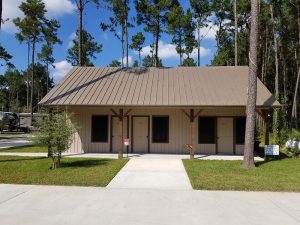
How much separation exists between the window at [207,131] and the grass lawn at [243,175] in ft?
11.8

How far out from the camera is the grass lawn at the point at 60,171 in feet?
34.0

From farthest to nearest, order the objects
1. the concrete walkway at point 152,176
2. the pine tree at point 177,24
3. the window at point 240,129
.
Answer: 1. the pine tree at point 177,24
2. the window at point 240,129
3. the concrete walkway at point 152,176

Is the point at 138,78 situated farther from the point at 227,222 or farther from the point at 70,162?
the point at 227,222

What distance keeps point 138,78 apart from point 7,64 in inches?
683

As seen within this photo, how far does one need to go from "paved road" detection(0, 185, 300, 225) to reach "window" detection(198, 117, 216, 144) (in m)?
9.62

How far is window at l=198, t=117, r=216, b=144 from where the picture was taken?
61.4 feet

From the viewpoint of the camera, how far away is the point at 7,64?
1284 inches

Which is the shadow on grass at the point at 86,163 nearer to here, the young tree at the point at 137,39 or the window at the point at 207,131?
the window at the point at 207,131

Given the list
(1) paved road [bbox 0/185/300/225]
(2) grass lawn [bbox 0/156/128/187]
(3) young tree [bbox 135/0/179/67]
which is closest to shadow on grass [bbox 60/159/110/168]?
(2) grass lawn [bbox 0/156/128/187]

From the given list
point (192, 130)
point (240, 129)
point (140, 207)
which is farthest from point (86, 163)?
point (240, 129)

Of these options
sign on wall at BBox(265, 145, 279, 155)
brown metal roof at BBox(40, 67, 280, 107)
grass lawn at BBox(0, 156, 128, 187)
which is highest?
brown metal roof at BBox(40, 67, 280, 107)

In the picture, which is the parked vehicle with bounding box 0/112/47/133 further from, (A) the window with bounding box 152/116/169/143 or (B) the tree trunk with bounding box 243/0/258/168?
(B) the tree trunk with bounding box 243/0/258/168

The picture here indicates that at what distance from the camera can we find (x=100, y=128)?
62.0ft

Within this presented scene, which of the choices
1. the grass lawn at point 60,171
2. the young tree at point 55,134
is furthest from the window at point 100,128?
the young tree at point 55,134
